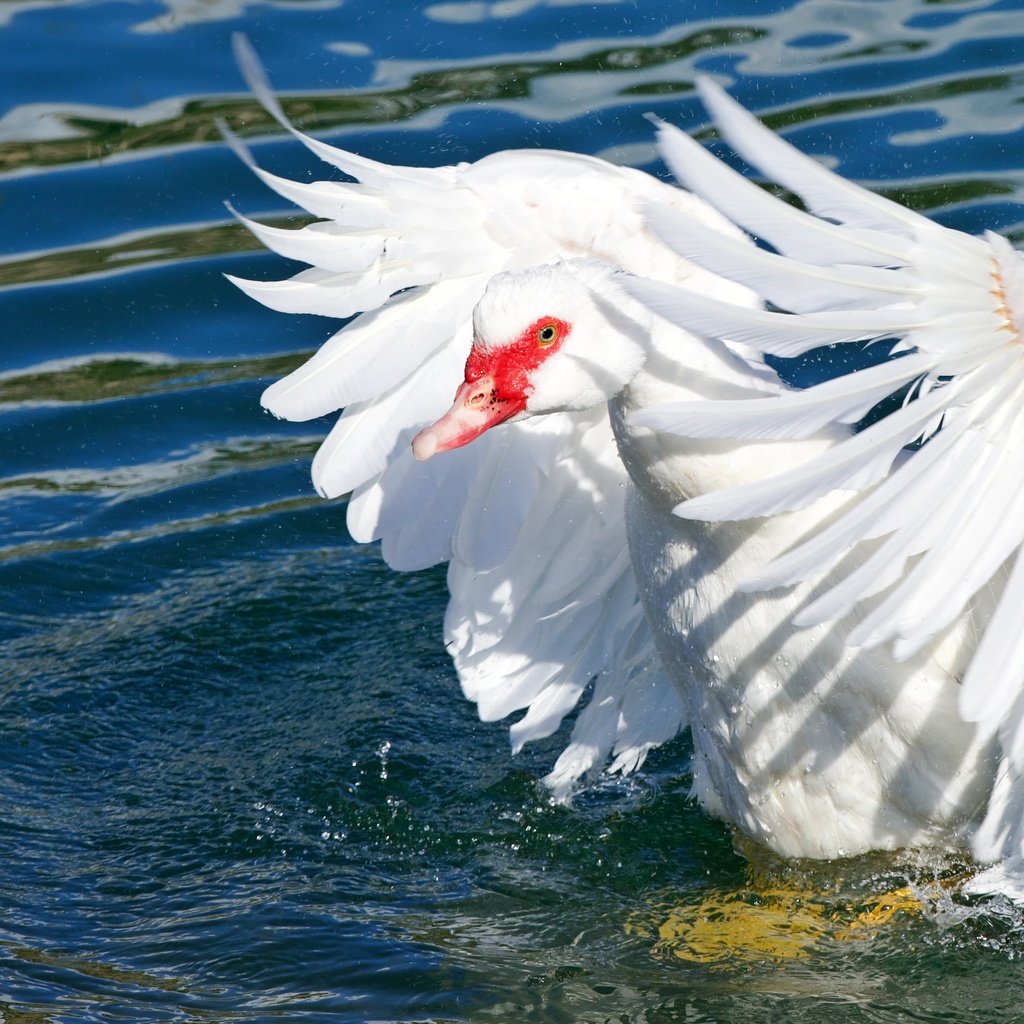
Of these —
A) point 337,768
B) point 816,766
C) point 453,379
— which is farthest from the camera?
point 337,768

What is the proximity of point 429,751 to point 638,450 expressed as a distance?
2.20 metres

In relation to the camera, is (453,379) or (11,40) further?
(11,40)

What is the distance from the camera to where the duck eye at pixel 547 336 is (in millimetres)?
4004

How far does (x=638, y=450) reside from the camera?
418 centimetres

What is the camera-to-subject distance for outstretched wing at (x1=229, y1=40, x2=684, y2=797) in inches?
192

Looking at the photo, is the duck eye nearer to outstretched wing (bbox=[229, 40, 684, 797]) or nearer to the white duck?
the white duck

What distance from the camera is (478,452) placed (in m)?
5.32

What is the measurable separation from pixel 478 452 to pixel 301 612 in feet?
6.42

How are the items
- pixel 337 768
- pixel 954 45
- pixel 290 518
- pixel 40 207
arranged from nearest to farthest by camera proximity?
pixel 337 768, pixel 290 518, pixel 40 207, pixel 954 45

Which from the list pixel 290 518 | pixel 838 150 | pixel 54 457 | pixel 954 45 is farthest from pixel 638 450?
pixel 954 45

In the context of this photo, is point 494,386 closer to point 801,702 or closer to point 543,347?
point 543,347

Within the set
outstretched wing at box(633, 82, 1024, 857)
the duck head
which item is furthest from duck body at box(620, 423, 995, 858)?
outstretched wing at box(633, 82, 1024, 857)

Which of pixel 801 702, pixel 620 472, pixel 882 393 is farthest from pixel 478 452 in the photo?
pixel 882 393

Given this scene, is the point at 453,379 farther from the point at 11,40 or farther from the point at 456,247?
the point at 11,40
